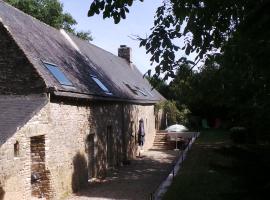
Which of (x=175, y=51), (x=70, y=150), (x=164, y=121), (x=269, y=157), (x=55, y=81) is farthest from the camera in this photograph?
(x=164, y=121)

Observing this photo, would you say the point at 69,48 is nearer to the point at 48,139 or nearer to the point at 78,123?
the point at 78,123

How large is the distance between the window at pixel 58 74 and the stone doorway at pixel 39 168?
2.24 m

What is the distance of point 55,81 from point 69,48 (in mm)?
7244

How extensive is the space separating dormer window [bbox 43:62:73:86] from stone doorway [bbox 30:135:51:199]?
2.24m

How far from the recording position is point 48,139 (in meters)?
13.6

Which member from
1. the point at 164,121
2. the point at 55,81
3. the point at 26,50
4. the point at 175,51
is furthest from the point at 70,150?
the point at 164,121

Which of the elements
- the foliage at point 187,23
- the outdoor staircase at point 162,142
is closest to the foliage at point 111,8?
the foliage at point 187,23

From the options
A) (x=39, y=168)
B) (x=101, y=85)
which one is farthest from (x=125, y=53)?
(x=39, y=168)

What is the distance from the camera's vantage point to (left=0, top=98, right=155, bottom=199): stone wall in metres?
11.8

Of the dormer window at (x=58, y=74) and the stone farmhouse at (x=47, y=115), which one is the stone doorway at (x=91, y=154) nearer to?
the stone farmhouse at (x=47, y=115)

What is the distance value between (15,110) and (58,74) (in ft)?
8.86

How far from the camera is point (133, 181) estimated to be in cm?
1752

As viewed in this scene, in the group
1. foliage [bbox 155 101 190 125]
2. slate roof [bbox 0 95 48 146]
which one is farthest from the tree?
slate roof [bbox 0 95 48 146]

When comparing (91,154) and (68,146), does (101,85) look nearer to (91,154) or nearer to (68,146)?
(91,154)
